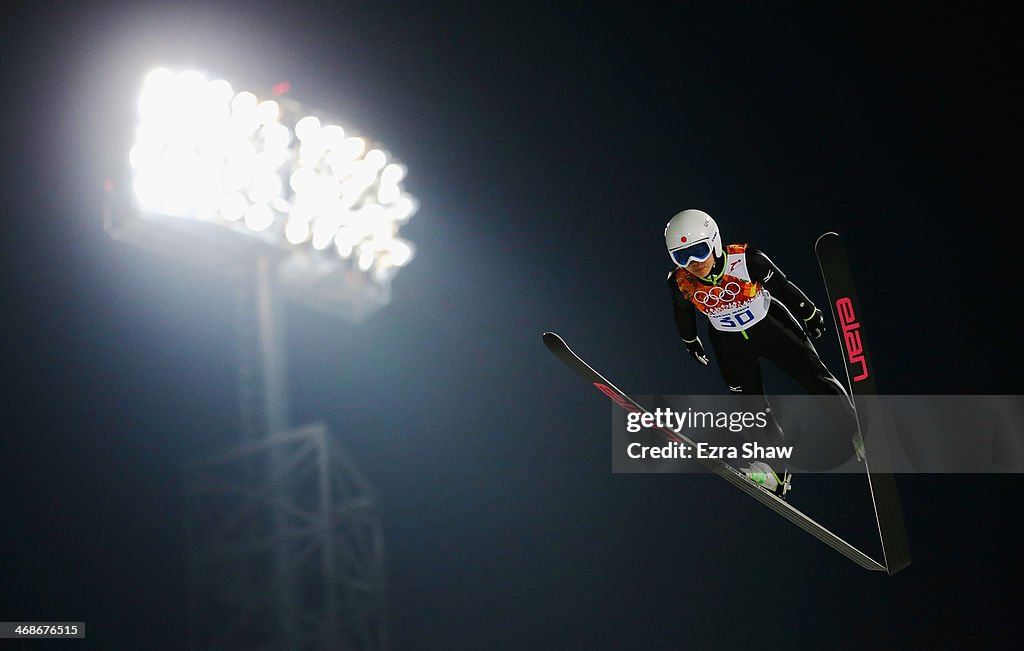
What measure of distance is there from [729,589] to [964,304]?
9.84 ft

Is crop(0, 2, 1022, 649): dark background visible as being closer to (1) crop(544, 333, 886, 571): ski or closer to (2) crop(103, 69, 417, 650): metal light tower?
(2) crop(103, 69, 417, 650): metal light tower

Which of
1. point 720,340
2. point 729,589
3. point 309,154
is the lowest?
point 729,589

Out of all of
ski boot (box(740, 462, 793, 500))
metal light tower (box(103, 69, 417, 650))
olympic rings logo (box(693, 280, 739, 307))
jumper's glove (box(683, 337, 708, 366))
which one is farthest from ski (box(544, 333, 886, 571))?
metal light tower (box(103, 69, 417, 650))

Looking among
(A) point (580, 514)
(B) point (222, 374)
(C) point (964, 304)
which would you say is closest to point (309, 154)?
(B) point (222, 374)

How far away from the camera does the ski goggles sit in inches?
121

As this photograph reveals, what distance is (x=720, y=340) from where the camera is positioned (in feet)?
10.9

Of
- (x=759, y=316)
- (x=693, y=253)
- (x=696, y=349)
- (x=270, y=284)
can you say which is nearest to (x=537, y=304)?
(x=270, y=284)

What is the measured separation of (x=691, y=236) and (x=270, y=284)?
4989 mm

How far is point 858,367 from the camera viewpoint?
10.7 feet

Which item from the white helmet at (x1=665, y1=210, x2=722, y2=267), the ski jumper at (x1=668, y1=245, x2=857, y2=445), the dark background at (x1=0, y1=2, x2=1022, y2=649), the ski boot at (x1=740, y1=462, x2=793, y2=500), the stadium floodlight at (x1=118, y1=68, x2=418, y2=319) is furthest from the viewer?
the dark background at (x1=0, y1=2, x2=1022, y2=649)

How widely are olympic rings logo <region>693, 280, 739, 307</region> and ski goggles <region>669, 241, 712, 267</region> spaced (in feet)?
0.47

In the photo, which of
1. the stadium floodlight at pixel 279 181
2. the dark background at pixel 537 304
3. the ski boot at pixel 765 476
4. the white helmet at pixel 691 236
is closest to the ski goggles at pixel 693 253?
the white helmet at pixel 691 236

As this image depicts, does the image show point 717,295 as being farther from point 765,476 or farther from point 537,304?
point 537,304

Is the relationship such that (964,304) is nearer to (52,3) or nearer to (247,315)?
(247,315)
